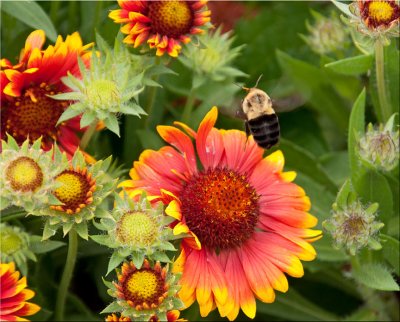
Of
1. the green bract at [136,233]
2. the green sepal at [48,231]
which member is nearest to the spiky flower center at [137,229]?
the green bract at [136,233]

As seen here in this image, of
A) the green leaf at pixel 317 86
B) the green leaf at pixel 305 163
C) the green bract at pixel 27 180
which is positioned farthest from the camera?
the green leaf at pixel 317 86

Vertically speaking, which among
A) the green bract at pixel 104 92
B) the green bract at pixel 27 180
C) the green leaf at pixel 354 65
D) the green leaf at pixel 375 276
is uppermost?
the green bract at pixel 104 92

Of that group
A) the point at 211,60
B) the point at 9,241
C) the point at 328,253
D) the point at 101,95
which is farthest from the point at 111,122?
the point at 328,253

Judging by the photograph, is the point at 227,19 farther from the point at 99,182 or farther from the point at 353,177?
the point at 99,182

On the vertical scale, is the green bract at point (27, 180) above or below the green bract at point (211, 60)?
above

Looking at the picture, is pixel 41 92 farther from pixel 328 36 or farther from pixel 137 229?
pixel 328 36

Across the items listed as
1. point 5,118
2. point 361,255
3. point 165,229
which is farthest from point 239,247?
point 5,118

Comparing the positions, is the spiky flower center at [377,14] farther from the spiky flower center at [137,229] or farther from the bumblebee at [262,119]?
the spiky flower center at [137,229]
